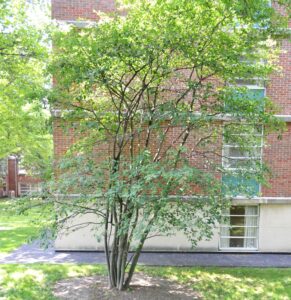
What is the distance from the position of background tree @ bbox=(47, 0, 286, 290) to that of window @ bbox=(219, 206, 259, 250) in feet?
13.0

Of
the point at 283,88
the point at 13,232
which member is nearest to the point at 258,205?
the point at 283,88

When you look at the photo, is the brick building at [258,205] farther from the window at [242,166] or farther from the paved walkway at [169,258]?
the window at [242,166]

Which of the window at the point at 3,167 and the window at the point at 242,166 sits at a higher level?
the window at the point at 242,166

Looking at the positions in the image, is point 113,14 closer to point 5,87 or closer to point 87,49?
point 87,49

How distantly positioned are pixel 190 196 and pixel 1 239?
320 inches

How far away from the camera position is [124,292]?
5.77m

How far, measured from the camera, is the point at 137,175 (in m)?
4.92

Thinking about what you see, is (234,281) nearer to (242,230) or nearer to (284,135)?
(242,230)

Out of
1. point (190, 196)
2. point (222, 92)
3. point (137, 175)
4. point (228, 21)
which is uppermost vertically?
point (228, 21)

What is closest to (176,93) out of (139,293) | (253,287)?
(139,293)

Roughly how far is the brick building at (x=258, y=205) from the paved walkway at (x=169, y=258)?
0.31 metres

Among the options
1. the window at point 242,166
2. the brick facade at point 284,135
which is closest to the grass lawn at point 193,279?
the window at point 242,166

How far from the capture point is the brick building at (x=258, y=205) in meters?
8.70

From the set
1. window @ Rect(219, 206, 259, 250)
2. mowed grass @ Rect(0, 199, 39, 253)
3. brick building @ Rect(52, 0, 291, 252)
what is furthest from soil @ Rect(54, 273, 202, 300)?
window @ Rect(219, 206, 259, 250)
